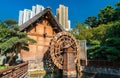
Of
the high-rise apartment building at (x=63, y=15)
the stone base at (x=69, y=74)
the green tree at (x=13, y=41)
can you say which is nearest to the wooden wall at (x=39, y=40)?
the green tree at (x=13, y=41)

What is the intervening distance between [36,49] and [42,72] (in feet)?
7.16

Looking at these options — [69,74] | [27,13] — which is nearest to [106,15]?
[69,74]

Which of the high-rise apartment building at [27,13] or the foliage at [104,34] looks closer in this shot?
the foliage at [104,34]

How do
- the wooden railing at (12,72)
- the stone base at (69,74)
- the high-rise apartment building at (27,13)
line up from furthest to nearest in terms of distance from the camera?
the high-rise apartment building at (27,13) < the stone base at (69,74) < the wooden railing at (12,72)

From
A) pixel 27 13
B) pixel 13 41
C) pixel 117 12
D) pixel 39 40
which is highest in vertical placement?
pixel 27 13

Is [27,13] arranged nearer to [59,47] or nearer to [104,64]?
[59,47]

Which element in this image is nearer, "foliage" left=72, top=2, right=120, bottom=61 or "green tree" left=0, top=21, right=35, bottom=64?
"green tree" left=0, top=21, right=35, bottom=64

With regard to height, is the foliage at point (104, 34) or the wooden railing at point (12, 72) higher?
the foliage at point (104, 34)

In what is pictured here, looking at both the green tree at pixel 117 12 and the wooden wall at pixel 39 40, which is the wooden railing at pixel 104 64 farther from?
the green tree at pixel 117 12

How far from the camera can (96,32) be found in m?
22.2

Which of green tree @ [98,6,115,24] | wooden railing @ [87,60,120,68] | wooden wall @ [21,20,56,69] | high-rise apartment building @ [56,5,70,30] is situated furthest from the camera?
high-rise apartment building @ [56,5,70,30]

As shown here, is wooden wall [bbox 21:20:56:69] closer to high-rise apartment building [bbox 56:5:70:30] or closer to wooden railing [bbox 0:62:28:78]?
wooden railing [bbox 0:62:28:78]

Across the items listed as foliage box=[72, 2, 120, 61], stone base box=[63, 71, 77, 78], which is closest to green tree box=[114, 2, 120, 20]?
foliage box=[72, 2, 120, 61]

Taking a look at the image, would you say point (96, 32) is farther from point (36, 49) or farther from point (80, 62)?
point (36, 49)
